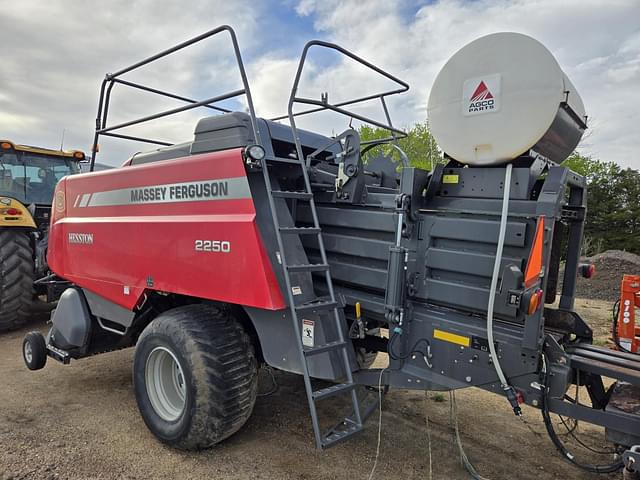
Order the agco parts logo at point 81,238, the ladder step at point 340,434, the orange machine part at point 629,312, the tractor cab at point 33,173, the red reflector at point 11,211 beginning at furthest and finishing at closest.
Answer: the tractor cab at point 33,173, the red reflector at point 11,211, the orange machine part at point 629,312, the agco parts logo at point 81,238, the ladder step at point 340,434

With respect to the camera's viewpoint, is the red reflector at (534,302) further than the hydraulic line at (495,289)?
No

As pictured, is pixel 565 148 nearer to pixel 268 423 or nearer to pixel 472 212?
pixel 472 212

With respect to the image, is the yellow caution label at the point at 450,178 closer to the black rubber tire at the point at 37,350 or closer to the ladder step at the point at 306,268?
the ladder step at the point at 306,268

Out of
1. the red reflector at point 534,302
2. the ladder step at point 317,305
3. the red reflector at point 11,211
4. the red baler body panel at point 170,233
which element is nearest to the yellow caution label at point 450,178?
the red reflector at point 534,302

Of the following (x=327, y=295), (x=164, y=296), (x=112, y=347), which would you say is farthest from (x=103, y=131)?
(x=327, y=295)

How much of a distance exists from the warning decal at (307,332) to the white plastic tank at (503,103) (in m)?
1.29

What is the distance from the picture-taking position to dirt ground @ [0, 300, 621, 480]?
110 inches

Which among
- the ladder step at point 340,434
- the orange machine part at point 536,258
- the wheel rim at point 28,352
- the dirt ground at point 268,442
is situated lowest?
the dirt ground at point 268,442

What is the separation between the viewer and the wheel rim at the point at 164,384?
319 cm

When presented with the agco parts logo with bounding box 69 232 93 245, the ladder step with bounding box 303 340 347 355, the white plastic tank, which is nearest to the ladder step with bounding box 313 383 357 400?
the ladder step with bounding box 303 340 347 355

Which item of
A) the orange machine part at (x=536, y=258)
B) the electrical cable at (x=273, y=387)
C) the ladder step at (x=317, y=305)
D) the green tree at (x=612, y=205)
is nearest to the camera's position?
the orange machine part at (x=536, y=258)

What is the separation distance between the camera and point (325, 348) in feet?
8.64

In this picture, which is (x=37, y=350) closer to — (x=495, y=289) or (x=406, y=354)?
(x=406, y=354)

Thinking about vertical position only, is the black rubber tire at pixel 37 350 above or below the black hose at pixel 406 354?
below
